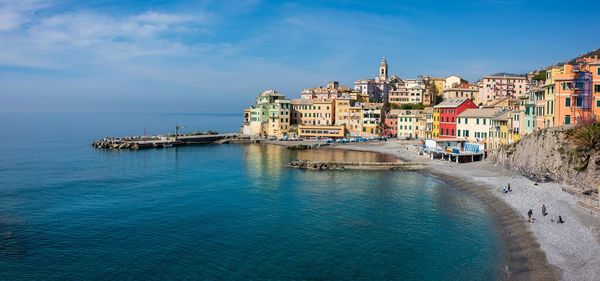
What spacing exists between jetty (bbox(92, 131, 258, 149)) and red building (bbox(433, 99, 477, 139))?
144 feet

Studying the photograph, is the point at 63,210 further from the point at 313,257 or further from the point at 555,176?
the point at 555,176

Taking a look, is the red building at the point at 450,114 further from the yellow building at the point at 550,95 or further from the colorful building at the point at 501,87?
the colorful building at the point at 501,87

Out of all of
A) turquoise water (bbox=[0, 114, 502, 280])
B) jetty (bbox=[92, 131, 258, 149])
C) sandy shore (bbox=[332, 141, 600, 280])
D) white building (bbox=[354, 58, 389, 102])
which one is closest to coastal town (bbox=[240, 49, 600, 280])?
sandy shore (bbox=[332, 141, 600, 280])

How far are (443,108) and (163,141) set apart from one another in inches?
2245

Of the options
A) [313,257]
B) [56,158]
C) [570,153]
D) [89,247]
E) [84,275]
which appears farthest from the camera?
[56,158]

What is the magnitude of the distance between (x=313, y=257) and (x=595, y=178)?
2267 centimetres

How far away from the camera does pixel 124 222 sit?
118 feet

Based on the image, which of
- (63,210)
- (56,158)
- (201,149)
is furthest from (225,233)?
(201,149)

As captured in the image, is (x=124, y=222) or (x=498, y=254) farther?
(x=124, y=222)

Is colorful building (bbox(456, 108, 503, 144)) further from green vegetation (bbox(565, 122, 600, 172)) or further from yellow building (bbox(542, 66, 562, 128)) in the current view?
green vegetation (bbox(565, 122, 600, 172))

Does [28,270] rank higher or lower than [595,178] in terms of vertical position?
lower

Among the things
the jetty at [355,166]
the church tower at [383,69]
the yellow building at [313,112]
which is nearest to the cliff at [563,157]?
the jetty at [355,166]

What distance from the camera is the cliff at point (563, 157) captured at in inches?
1452

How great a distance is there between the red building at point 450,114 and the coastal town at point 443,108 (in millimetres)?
161
